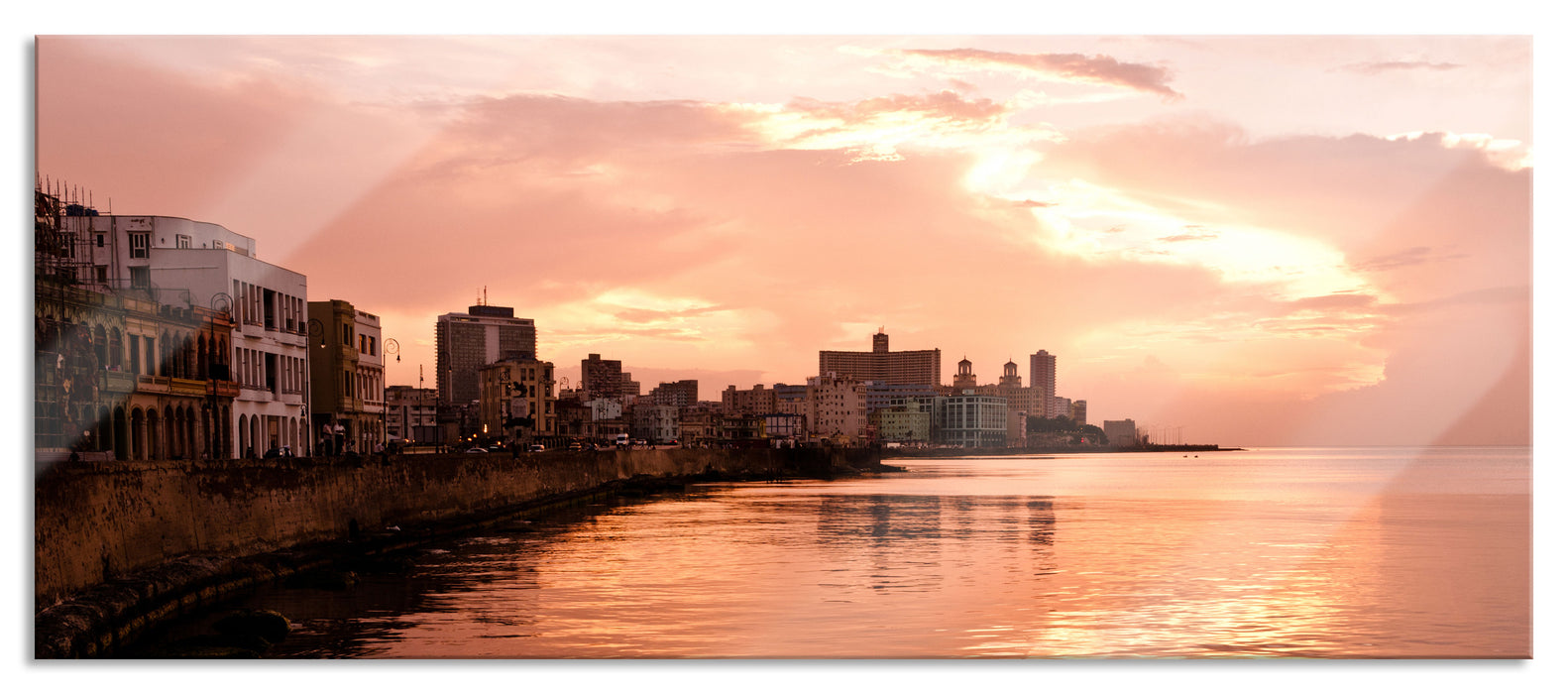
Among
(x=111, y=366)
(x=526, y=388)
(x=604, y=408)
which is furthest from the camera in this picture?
(x=604, y=408)

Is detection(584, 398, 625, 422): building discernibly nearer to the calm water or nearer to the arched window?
the calm water

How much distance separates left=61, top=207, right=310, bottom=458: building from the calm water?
11350 millimetres

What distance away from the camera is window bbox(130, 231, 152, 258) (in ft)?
148

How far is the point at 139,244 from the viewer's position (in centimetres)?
4616

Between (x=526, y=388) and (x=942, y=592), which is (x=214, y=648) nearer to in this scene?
(x=942, y=592)

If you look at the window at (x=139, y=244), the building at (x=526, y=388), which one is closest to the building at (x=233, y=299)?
the window at (x=139, y=244)

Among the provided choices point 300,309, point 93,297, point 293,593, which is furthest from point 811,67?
point 300,309

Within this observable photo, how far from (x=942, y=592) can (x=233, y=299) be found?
32399mm

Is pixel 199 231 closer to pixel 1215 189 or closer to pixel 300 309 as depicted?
pixel 300 309

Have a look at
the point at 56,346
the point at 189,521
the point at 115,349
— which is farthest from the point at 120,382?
the point at 56,346

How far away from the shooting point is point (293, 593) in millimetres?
23625

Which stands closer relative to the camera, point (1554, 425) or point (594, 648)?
point (1554, 425)

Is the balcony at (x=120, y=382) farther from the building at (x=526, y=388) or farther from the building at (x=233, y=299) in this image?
the building at (x=526, y=388)

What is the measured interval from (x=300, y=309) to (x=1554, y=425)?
50475mm
